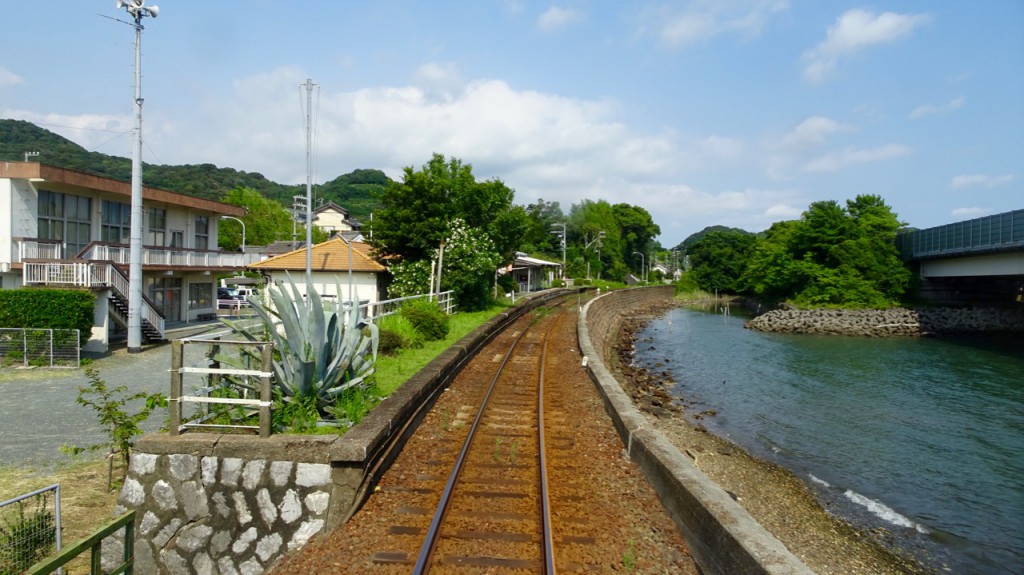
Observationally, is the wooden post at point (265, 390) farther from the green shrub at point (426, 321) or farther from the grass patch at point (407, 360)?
the green shrub at point (426, 321)

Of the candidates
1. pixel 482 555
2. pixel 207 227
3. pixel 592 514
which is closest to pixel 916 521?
pixel 592 514

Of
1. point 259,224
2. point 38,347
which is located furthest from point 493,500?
point 259,224

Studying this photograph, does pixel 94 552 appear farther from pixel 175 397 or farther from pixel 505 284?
pixel 505 284

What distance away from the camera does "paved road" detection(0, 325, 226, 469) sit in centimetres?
880

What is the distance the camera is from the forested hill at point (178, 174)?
1986 inches

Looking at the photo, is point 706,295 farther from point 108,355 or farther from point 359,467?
point 359,467

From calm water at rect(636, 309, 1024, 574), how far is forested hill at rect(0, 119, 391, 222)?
1933 cm

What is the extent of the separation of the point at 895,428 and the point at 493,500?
13.6 meters

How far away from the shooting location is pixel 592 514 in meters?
5.99

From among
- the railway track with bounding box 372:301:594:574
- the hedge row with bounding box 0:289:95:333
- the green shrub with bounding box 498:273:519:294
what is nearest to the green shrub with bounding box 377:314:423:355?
the railway track with bounding box 372:301:594:574

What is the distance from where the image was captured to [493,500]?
628 centimetres

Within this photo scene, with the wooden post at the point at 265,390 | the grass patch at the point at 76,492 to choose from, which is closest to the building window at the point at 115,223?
the grass patch at the point at 76,492

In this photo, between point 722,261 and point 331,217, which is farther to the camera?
point 331,217

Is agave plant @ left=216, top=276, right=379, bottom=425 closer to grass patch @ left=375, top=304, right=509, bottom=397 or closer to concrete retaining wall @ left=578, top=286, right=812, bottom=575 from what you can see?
grass patch @ left=375, top=304, right=509, bottom=397
